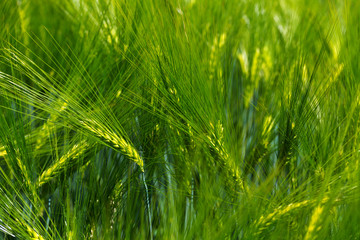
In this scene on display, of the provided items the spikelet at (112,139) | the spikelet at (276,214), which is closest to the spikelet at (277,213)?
the spikelet at (276,214)

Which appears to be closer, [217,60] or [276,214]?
[276,214]

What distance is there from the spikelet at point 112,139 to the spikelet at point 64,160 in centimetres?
4

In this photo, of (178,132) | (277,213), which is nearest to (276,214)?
(277,213)

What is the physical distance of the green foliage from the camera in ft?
1.35

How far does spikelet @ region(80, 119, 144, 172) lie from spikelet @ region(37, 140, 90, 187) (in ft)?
0.13

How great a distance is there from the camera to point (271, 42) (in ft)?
2.07

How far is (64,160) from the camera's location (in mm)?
469

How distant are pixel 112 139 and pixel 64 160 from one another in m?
0.07

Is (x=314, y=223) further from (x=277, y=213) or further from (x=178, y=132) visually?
(x=178, y=132)

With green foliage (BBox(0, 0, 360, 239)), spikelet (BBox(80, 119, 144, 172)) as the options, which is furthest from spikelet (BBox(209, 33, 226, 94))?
spikelet (BBox(80, 119, 144, 172))

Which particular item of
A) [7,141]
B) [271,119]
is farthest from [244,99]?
[7,141]

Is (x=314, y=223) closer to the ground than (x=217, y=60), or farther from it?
closer to the ground

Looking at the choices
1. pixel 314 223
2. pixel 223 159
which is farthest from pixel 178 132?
pixel 314 223

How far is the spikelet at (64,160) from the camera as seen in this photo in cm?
47
